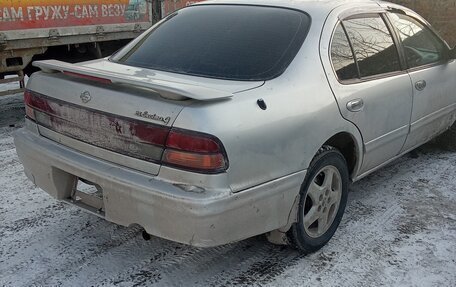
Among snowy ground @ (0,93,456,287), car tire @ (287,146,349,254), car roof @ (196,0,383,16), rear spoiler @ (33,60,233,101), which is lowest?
snowy ground @ (0,93,456,287)

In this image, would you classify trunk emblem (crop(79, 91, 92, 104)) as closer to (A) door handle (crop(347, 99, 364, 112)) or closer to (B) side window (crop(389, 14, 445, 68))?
(A) door handle (crop(347, 99, 364, 112))

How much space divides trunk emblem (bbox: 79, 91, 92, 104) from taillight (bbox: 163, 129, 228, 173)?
61cm

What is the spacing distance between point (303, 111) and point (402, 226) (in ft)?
4.40

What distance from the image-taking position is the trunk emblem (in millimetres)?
2671

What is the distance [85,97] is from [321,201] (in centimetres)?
156

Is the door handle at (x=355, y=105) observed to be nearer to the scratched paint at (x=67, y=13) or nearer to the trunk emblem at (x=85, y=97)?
the trunk emblem at (x=85, y=97)

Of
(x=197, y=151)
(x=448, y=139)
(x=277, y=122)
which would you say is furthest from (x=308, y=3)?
(x=448, y=139)

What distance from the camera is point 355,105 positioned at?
10.3ft

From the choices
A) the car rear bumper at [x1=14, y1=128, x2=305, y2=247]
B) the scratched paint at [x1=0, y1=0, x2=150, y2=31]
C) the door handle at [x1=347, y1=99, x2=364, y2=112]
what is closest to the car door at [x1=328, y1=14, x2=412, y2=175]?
the door handle at [x1=347, y1=99, x2=364, y2=112]

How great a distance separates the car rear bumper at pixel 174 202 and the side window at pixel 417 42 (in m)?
1.80

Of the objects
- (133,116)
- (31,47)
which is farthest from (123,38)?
(133,116)

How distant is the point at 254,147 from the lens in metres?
2.44

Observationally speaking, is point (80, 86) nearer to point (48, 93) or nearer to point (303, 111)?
point (48, 93)

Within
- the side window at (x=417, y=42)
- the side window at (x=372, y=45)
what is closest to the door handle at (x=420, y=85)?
the side window at (x=417, y=42)
